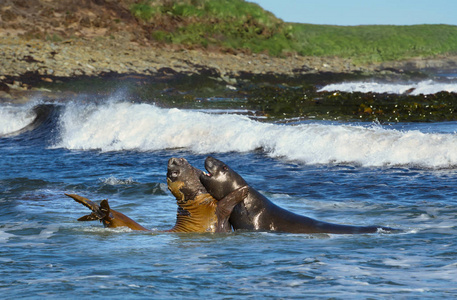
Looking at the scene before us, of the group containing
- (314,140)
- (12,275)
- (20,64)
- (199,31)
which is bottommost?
(12,275)

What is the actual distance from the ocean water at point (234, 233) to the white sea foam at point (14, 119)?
409cm

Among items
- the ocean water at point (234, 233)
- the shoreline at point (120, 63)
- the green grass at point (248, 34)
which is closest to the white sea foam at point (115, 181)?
the ocean water at point (234, 233)

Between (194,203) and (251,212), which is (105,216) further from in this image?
(251,212)

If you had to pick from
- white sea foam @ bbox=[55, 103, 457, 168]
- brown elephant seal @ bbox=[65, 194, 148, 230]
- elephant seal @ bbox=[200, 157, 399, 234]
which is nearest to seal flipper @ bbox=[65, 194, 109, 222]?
brown elephant seal @ bbox=[65, 194, 148, 230]

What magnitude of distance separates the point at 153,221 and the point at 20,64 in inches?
1314

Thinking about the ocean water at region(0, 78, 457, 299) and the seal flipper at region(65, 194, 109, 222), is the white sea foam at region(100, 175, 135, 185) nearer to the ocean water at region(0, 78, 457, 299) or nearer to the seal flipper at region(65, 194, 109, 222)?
the ocean water at region(0, 78, 457, 299)

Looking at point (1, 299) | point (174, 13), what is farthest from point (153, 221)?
point (174, 13)

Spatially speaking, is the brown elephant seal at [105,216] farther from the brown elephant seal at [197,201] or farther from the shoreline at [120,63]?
the shoreline at [120,63]

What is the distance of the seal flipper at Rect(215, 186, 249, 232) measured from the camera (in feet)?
29.7

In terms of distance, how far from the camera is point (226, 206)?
29.7ft

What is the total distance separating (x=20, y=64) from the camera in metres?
41.5

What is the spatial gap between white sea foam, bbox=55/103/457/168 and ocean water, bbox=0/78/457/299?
5 cm

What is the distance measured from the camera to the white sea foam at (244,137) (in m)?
16.1

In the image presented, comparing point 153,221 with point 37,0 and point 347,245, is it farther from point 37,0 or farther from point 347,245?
point 37,0
